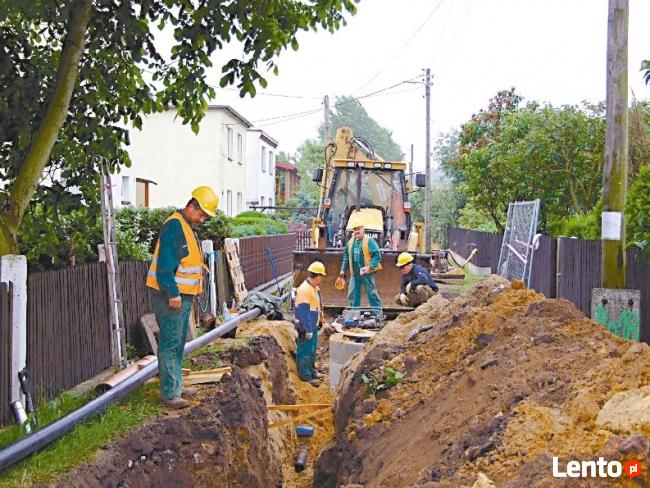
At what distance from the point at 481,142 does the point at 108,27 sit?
2080cm

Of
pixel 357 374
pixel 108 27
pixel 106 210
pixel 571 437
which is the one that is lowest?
pixel 357 374

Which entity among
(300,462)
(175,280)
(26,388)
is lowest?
(300,462)

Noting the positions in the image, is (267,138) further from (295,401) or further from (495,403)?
(495,403)

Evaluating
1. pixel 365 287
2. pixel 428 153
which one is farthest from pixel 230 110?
pixel 365 287

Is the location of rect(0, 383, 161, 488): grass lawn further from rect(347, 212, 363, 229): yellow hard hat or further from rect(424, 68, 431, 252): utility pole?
rect(424, 68, 431, 252): utility pole

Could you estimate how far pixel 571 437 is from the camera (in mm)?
4484

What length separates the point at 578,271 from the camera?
12.7 metres

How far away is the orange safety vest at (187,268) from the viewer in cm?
719

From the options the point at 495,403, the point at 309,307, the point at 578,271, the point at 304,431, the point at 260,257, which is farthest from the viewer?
the point at 260,257

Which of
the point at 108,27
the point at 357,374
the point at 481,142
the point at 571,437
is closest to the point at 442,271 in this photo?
the point at 481,142

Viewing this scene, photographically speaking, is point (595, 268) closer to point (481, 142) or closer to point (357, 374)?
point (357, 374)

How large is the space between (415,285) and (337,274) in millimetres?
2251

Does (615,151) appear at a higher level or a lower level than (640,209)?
higher

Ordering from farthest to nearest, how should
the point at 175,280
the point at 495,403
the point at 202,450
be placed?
the point at 175,280
the point at 202,450
the point at 495,403
